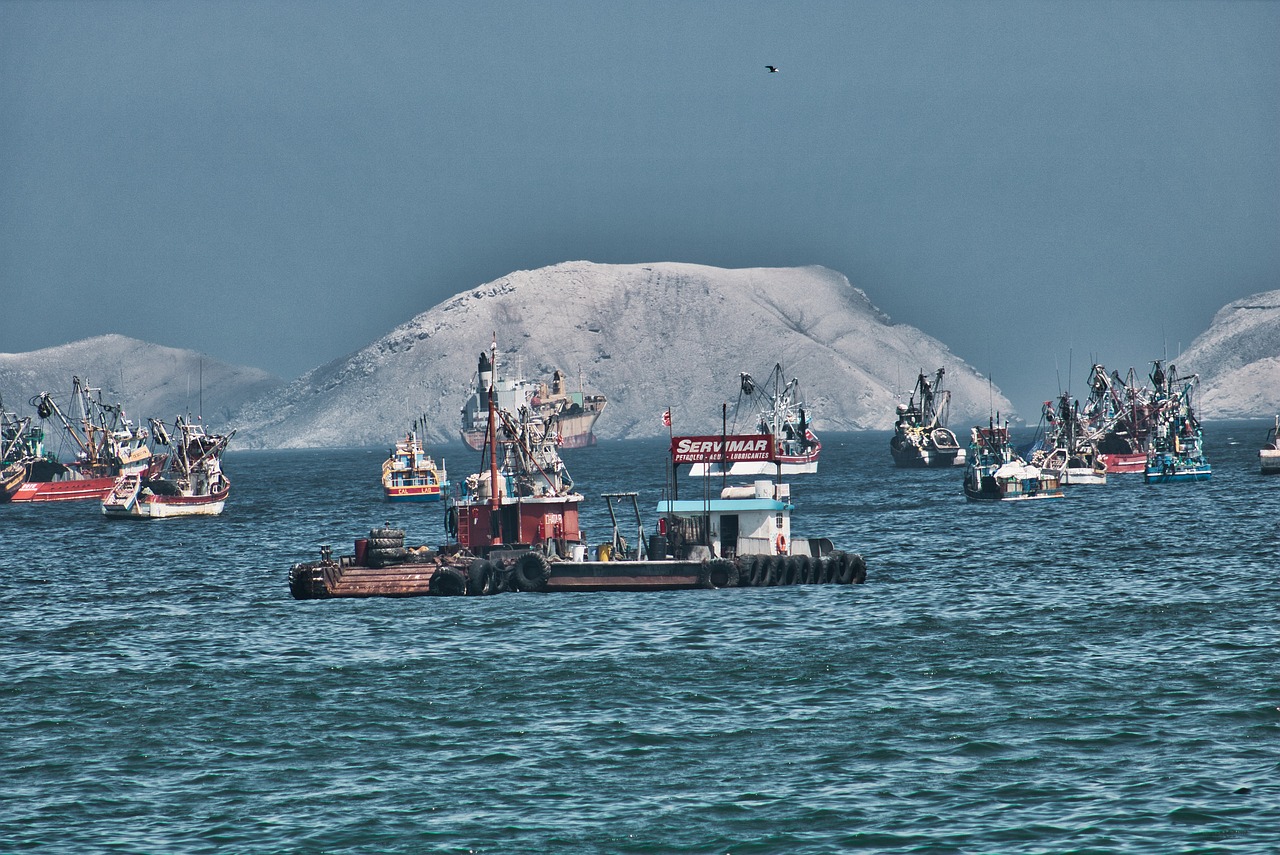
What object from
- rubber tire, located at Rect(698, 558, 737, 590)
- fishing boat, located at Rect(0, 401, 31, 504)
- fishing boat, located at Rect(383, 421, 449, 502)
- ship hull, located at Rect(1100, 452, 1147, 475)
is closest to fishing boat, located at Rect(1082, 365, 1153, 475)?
ship hull, located at Rect(1100, 452, 1147, 475)

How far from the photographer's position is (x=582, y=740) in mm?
36219

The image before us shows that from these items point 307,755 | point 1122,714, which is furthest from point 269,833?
point 1122,714

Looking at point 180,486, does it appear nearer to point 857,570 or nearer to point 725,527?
point 725,527

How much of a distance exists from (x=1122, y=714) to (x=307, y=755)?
68.2 ft

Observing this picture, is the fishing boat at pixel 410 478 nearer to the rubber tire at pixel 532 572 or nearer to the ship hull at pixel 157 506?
the ship hull at pixel 157 506

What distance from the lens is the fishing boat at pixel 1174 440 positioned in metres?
145

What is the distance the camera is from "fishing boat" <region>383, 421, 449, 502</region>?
15150cm

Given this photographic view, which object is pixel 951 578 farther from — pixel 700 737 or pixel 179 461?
pixel 179 461

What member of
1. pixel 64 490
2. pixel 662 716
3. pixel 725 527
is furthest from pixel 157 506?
pixel 662 716

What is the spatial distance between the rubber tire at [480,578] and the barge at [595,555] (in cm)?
4

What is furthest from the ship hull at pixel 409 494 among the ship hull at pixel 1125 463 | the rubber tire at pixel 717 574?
the rubber tire at pixel 717 574

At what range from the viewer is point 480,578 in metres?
64.2

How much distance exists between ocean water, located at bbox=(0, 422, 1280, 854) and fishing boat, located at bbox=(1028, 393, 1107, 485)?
2874 inches

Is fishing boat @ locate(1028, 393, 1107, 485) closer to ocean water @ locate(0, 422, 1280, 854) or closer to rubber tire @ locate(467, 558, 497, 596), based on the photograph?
ocean water @ locate(0, 422, 1280, 854)
